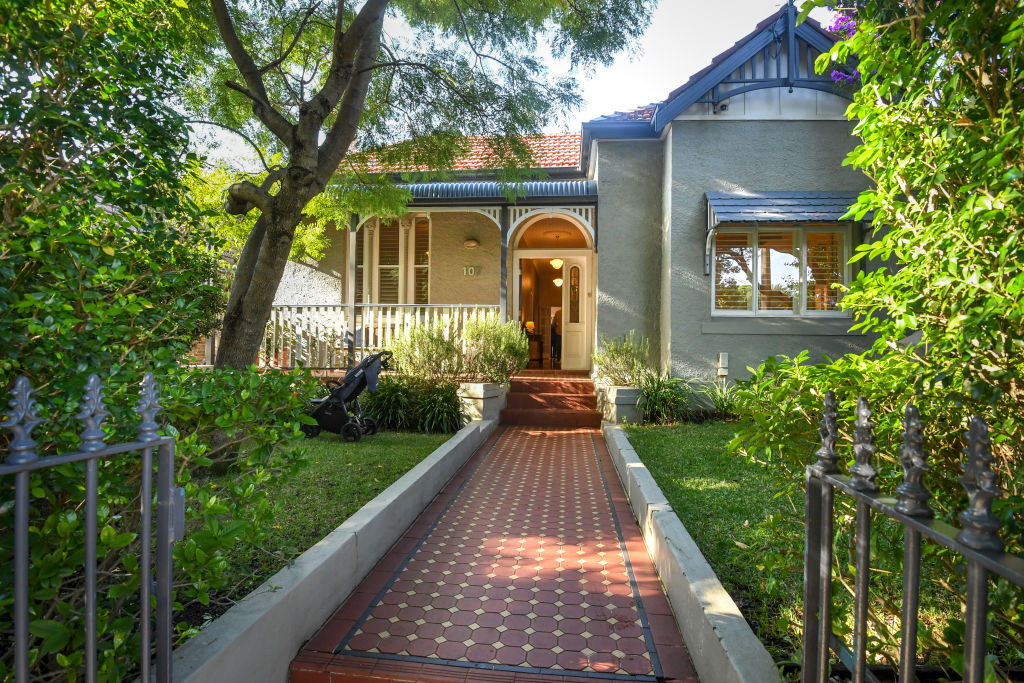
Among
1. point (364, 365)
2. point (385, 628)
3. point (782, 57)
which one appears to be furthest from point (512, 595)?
point (782, 57)

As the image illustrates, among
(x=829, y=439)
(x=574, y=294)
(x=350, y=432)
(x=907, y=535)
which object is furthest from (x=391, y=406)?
(x=907, y=535)

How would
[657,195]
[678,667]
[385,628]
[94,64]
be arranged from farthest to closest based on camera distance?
[657,195] < [385,628] < [678,667] < [94,64]

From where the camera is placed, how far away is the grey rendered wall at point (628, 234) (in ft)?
36.9

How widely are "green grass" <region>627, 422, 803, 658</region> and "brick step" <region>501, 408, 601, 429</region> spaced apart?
1.27 m

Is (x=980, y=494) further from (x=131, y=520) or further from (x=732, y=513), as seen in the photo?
(x=732, y=513)

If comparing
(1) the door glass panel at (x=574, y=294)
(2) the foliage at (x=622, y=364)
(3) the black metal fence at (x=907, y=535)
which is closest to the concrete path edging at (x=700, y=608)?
(3) the black metal fence at (x=907, y=535)

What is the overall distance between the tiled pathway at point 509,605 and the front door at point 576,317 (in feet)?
25.2

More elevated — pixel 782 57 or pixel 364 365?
pixel 782 57

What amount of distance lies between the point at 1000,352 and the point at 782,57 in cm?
995

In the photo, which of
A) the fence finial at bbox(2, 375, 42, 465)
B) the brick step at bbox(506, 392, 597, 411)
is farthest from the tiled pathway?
the brick step at bbox(506, 392, 597, 411)

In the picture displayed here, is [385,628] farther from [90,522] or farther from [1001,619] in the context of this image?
[1001,619]

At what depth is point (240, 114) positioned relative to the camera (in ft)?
29.2

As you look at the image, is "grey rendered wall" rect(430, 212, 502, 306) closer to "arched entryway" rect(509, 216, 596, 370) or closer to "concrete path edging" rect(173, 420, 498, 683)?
"arched entryway" rect(509, 216, 596, 370)

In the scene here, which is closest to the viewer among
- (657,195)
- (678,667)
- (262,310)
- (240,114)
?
(678,667)
